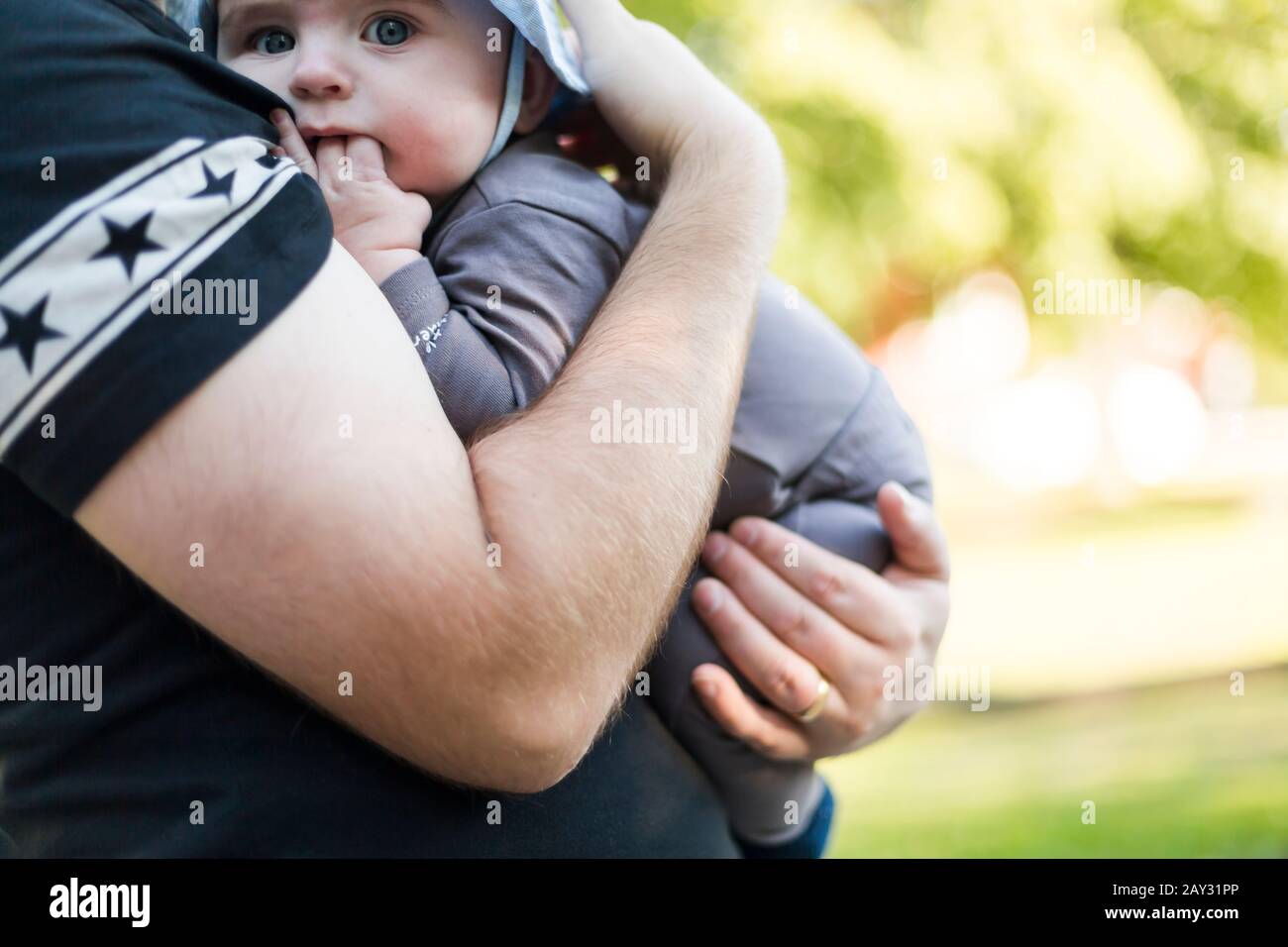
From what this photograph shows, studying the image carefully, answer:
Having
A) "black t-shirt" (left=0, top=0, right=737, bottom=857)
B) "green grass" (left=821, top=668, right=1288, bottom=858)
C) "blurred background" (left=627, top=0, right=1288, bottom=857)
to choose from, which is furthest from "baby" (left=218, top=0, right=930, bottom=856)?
"green grass" (left=821, top=668, right=1288, bottom=858)

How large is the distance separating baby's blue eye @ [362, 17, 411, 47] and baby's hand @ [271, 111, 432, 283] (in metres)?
0.12

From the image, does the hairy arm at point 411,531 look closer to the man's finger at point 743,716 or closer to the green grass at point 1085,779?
the man's finger at point 743,716

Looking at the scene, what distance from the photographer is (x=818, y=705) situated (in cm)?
160

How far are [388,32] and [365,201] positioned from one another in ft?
0.75

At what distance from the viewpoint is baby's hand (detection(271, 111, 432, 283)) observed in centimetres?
134

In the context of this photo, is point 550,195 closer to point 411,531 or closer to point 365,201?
point 365,201

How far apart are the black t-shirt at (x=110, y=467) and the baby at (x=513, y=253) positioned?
0.16m

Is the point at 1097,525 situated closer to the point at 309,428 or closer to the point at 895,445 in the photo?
the point at 895,445

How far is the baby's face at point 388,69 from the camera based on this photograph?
142cm

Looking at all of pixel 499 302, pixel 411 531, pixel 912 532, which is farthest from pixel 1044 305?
pixel 411 531

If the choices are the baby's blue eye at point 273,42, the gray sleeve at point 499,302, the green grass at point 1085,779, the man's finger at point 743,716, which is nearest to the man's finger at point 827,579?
the man's finger at point 743,716

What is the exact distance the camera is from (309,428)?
1052 millimetres

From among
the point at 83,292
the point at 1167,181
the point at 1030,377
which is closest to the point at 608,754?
the point at 83,292

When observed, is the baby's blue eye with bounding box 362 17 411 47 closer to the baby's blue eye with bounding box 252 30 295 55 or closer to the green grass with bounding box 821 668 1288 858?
the baby's blue eye with bounding box 252 30 295 55
